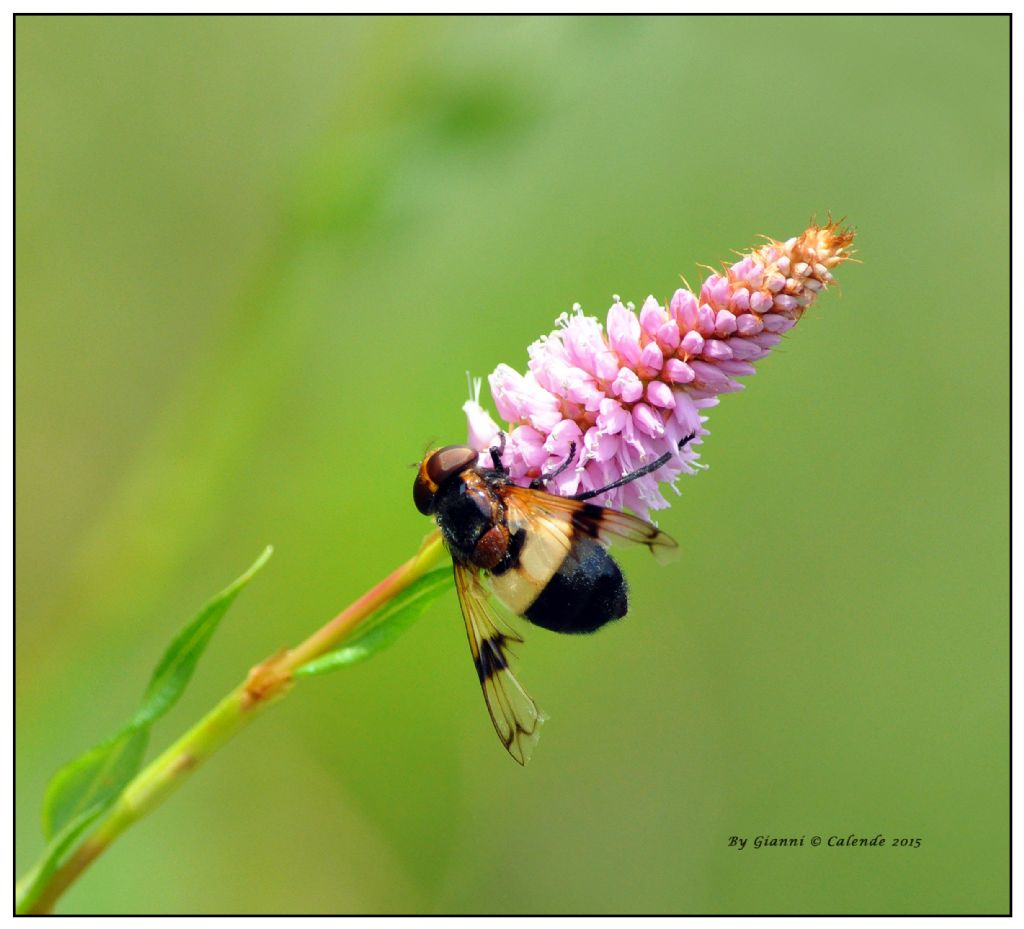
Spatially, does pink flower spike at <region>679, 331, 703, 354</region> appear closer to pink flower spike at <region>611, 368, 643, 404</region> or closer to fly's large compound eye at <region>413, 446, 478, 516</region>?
pink flower spike at <region>611, 368, 643, 404</region>

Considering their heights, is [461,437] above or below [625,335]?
below

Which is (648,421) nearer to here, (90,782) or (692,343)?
(692,343)

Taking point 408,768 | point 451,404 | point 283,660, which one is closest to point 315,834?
point 408,768

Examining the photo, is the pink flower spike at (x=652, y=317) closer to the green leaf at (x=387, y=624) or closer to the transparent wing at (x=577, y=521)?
the transparent wing at (x=577, y=521)

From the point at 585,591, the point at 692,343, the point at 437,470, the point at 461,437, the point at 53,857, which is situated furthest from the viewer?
the point at 461,437

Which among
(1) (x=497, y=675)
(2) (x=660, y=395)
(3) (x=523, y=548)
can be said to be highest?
(2) (x=660, y=395)

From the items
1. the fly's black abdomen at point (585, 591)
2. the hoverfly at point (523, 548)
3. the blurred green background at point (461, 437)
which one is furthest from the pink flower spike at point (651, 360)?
the blurred green background at point (461, 437)

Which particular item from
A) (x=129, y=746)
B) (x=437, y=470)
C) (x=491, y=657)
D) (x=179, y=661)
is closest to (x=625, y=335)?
(x=437, y=470)
